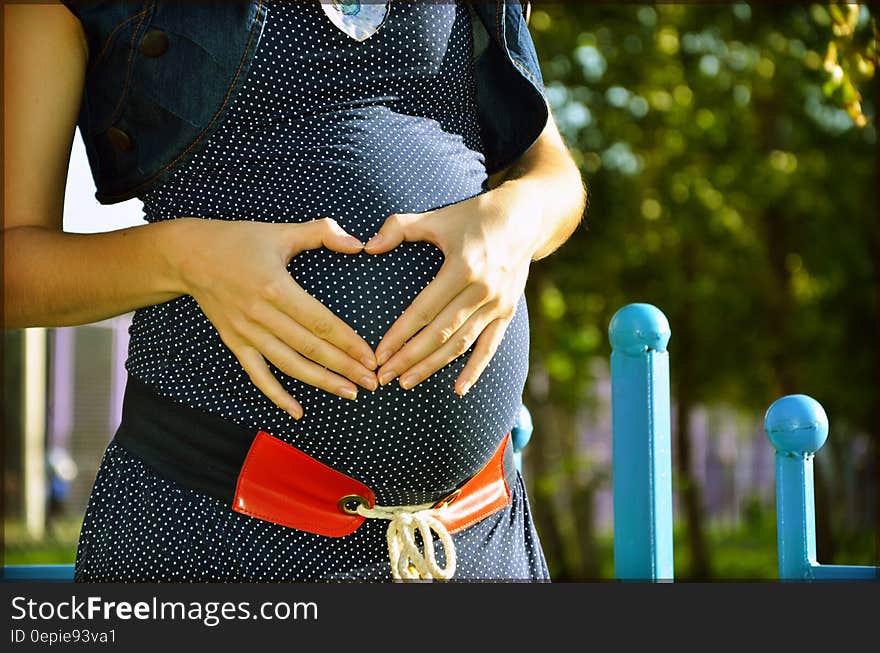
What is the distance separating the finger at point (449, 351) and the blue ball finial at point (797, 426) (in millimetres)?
713

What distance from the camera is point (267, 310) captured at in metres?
1.01

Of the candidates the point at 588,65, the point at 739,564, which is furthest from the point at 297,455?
the point at 739,564

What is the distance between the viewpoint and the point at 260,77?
44.5 inches

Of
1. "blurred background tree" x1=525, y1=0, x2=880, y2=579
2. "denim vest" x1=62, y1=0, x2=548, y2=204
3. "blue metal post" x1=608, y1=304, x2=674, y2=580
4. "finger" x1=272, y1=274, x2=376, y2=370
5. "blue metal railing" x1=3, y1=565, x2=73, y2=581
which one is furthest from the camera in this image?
"blurred background tree" x1=525, y1=0, x2=880, y2=579

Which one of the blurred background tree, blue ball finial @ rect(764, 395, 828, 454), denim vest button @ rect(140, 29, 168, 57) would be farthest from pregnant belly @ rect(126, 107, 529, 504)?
the blurred background tree

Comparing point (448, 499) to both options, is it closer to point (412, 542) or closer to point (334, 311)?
point (412, 542)

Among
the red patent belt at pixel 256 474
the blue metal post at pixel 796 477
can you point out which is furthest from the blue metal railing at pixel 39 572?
the blue metal post at pixel 796 477

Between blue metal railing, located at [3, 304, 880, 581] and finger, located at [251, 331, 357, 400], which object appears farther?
blue metal railing, located at [3, 304, 880, 581]

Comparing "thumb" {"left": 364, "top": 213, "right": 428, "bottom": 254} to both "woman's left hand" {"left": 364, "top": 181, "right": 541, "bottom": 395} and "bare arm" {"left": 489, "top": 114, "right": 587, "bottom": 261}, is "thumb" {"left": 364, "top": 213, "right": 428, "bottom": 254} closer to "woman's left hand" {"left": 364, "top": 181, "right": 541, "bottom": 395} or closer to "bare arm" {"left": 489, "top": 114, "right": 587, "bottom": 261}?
"woman's left hand" {"left": 364, "top": 181, "right": 541, "bottom": 395}

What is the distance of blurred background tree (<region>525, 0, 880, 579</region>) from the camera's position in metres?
8.15

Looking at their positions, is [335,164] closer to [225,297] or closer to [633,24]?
[225,297]

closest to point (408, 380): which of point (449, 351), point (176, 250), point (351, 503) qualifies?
point (449, 351)

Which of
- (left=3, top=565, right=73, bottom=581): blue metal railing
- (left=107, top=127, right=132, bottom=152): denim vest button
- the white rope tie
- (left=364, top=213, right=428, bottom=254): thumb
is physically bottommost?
(left=3, top=565, right=73, bottom=581): blue metal railing

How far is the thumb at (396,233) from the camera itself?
42.6 inches
